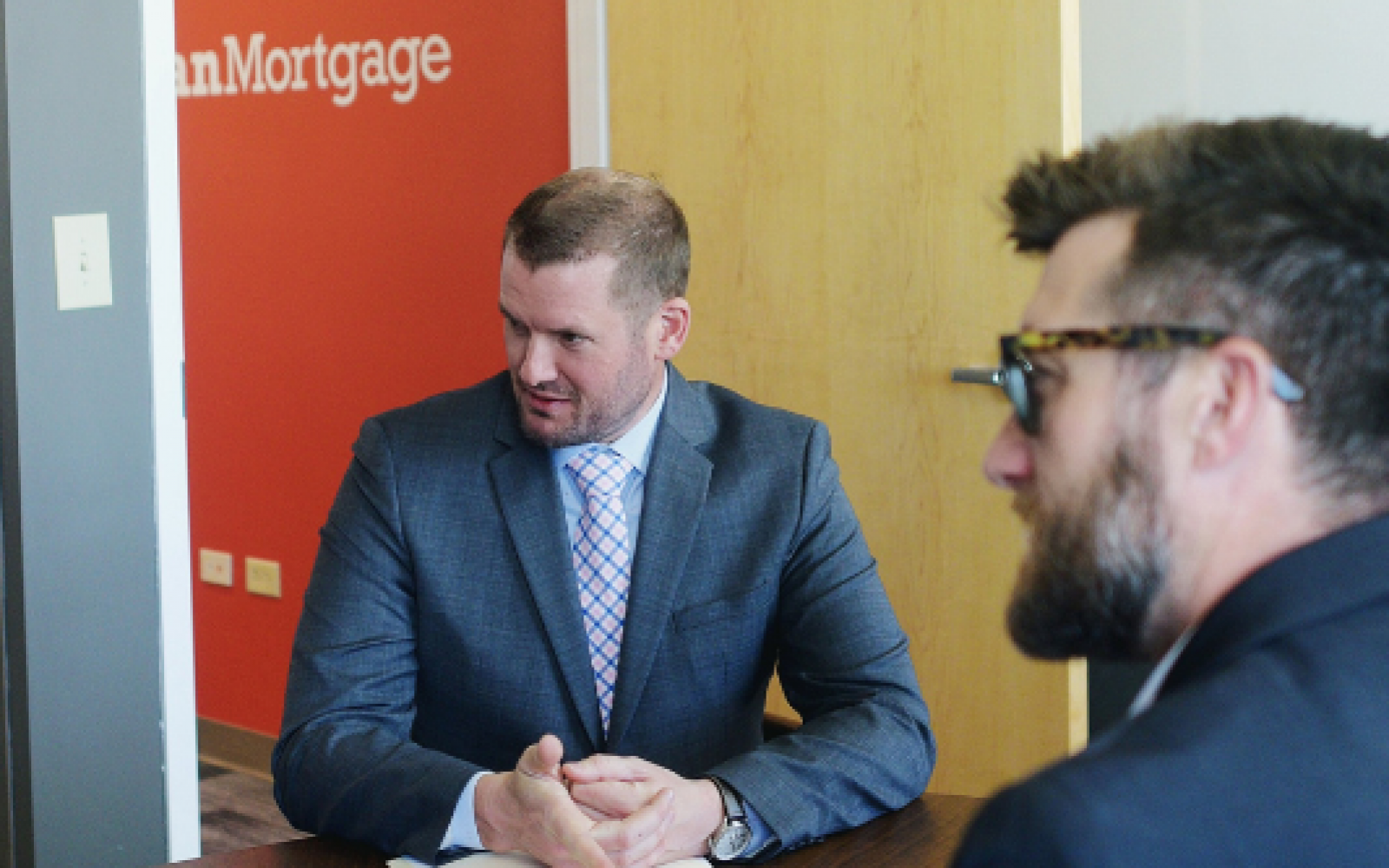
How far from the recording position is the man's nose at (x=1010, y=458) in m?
1.00

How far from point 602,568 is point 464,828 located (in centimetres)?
45

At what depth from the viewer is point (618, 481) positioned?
1.90 meters

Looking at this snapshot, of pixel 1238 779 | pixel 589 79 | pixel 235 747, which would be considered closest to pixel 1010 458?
pixel 1238 779

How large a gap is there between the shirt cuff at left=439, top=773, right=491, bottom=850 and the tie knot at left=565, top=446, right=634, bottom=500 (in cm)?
50

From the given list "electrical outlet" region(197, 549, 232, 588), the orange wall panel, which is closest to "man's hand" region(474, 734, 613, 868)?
the orange wall panel

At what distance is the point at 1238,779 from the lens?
70cm

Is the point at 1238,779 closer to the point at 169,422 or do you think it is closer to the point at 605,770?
the point at 605,770

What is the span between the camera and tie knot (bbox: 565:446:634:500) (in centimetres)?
189

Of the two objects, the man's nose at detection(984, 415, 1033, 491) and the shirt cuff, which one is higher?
the man's nose at detection(984, 415, 1033, 491)

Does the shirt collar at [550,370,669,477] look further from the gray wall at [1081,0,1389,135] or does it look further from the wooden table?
the gray wall at [1081,0,1389,135]

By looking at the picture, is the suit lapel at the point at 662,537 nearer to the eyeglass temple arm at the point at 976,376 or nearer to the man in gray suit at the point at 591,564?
the man in gray suit at the point at 591,564

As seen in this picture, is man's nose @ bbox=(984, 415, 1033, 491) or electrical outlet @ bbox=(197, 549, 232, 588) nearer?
man's nose @ bbox=(984, 415, 1033, 491)

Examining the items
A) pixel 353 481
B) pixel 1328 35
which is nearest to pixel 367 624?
pixel 353 481

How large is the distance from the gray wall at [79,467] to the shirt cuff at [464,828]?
1.27m
